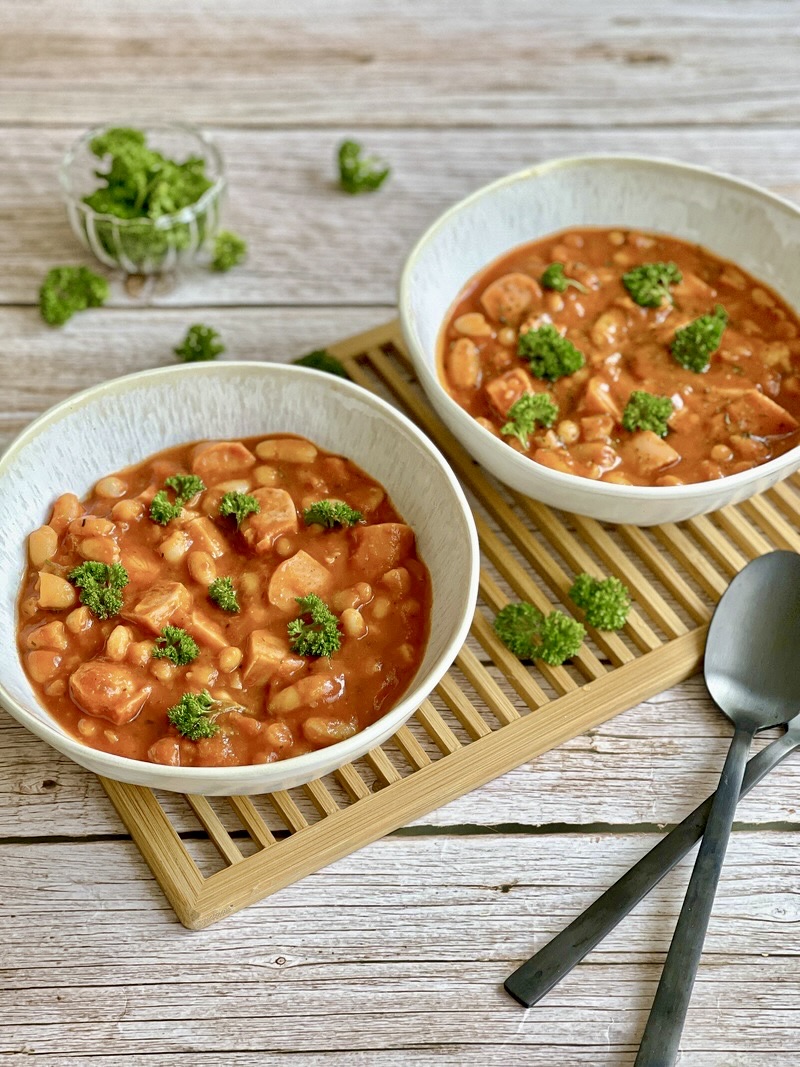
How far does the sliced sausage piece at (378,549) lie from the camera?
3.04m

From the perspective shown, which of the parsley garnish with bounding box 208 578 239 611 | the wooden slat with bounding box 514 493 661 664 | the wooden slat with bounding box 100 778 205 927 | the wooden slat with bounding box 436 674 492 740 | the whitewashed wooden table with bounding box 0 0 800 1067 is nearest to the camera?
the whitewashed wooden table with bounding box 0 0 800 1067

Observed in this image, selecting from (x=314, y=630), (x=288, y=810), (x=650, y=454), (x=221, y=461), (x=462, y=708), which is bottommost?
(x=288, y=810)

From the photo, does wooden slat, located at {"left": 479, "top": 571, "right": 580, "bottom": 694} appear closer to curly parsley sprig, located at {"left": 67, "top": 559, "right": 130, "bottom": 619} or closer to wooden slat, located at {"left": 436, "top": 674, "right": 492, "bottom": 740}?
wooden slat, located at {"left": 436, "top": 674, "right": 492, "bottom": 740}

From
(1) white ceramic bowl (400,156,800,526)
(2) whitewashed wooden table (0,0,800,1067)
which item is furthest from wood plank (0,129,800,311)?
(1) white ceramic bowl (400,156,800,526)

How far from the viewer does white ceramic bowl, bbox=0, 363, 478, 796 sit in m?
2.81

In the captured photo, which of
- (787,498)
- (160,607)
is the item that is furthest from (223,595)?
(787,498)

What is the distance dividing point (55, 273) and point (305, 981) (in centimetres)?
251

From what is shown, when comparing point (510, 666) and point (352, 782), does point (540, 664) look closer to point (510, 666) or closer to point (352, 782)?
point (510, 666)

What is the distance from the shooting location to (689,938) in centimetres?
260

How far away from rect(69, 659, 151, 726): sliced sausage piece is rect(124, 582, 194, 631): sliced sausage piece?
0.14 m

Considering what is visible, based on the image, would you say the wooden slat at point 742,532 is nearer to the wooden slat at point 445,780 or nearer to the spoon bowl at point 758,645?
the spoon bowl at point 758,645

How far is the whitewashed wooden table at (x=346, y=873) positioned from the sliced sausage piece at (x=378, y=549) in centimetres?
63

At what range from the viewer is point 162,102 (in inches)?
182

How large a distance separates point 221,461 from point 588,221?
160 centimetres
